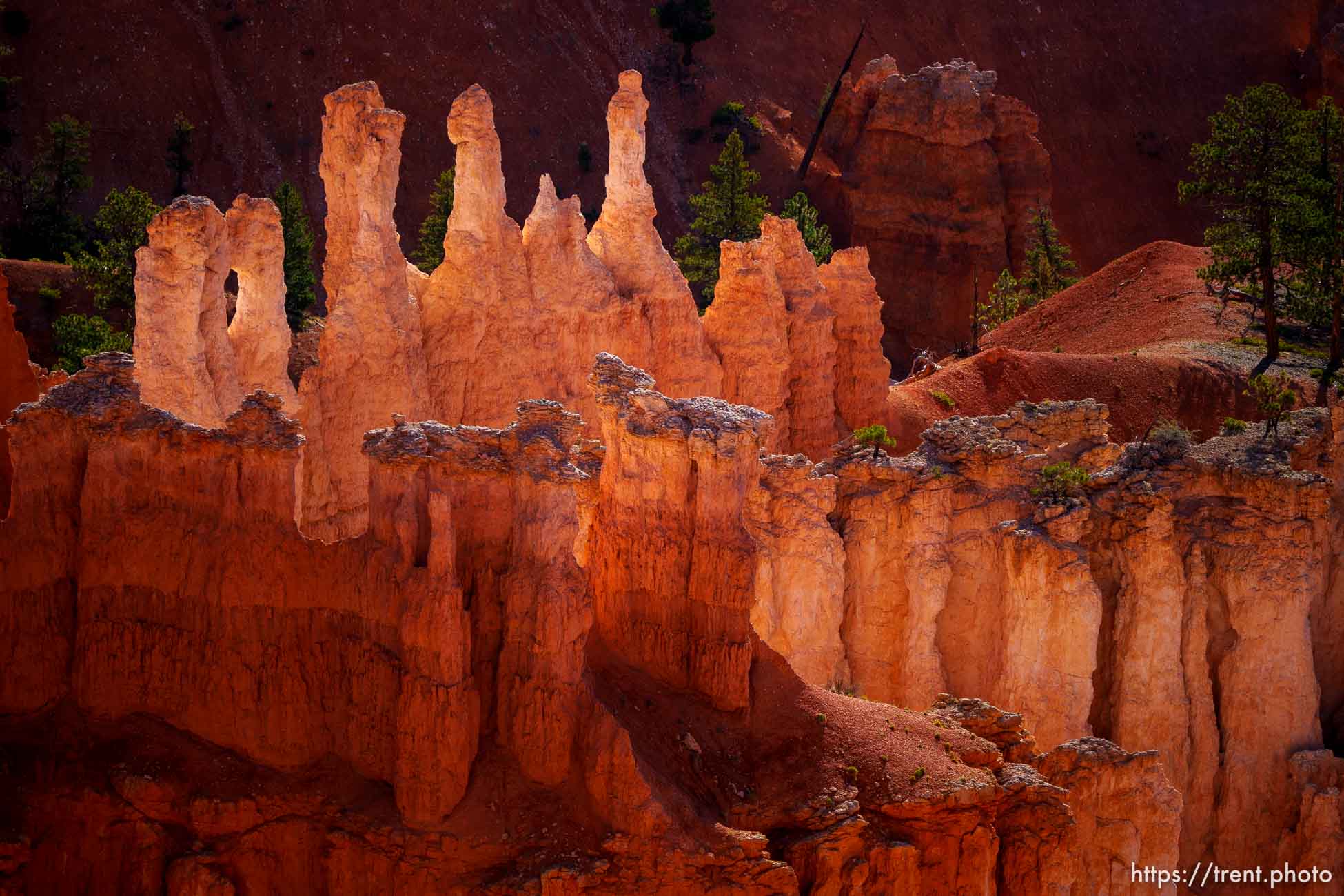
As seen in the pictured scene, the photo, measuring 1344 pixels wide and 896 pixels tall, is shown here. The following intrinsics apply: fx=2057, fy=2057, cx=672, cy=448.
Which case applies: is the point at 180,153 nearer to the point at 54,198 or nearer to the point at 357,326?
the point at 54,198

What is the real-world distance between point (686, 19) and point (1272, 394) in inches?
1616

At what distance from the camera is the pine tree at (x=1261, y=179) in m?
46.9

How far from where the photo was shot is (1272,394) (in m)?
42.4

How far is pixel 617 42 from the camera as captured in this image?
79750 millimetres

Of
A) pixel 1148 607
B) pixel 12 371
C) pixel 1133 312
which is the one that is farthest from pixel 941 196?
pixel 12 371

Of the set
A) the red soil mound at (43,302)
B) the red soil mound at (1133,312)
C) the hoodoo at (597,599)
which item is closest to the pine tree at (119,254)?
the red soil mound at (43,302)

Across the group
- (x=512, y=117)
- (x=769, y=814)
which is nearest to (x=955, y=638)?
(x=769, y=814)

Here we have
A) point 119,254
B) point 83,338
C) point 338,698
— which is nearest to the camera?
point 338,698

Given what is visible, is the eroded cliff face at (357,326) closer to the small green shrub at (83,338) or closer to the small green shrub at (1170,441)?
the small green shrub at (83,338)

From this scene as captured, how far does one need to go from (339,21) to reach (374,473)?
54.3 metres

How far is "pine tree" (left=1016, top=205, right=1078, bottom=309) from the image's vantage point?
6312 centimetres

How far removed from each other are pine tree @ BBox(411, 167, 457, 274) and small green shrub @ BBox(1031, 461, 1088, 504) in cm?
2048

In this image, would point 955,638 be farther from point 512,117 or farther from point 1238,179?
point 512,117

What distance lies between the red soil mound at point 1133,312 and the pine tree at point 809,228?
5.28 metres
